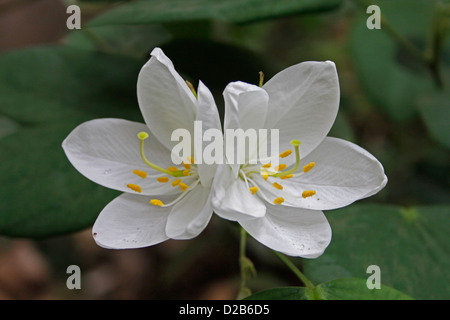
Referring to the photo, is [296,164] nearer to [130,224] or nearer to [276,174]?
[276,174]

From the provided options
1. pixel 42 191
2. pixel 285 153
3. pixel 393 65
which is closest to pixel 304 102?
pixel 285 153

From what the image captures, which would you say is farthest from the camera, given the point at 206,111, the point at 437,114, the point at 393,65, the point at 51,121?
the point at 393,65

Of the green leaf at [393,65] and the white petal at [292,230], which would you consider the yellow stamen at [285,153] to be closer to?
the white petal at [292,230]

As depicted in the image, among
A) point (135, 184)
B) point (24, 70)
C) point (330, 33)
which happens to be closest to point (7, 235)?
point (135, 184)

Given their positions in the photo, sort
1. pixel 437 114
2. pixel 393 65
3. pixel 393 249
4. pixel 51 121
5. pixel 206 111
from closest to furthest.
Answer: pixel 206 111
pixel 393 249
pixel 51 121
pixel 437 114
pixel 393 65

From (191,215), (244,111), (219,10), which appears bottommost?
(191,215)

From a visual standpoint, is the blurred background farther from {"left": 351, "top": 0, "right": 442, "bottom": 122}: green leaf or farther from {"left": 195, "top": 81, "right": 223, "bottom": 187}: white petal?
{"left": 195, "top": 81, "right": 223, "bottom": 187}: white petal

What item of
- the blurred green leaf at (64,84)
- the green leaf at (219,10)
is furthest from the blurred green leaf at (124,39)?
the green leaf at (219,10)

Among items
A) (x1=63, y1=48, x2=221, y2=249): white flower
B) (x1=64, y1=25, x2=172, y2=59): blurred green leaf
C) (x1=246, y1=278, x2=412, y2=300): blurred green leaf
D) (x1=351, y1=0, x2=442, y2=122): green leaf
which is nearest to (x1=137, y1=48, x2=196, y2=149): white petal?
(x1=63, y1=48, x2=221, y2=249): white flower
